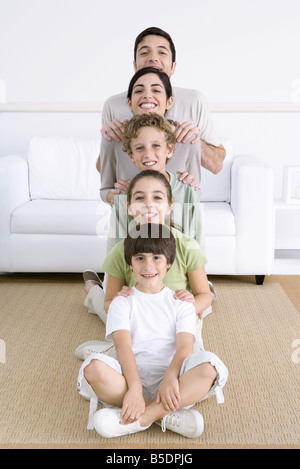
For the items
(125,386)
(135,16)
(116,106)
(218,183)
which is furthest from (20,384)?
(135,16)

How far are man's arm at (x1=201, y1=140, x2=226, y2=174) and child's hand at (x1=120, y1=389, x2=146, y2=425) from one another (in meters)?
1.17

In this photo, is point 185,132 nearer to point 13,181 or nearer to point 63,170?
point 13,181

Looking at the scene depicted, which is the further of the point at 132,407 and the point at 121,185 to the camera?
the point at 121,185

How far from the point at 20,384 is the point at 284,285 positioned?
174cm

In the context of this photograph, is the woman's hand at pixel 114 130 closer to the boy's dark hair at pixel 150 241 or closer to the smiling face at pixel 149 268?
the boy's dark hair at pixel 150 241

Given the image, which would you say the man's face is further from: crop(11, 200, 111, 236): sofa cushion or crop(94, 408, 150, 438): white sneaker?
crop(94, 408, 150, 438): white sneaker

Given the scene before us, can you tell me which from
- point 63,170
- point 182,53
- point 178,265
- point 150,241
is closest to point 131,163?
point 178,265

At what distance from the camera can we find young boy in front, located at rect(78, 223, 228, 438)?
1726 mm

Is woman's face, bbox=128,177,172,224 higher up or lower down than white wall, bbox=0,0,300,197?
lower down

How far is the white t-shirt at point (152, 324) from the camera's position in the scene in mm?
1880

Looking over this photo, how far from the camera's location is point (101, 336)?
257cm

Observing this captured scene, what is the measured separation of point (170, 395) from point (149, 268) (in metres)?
0.38

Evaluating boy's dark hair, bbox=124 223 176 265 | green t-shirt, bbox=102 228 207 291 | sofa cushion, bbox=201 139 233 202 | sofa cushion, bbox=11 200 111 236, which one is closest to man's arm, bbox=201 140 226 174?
green t-shirt, bbox=102 228 207 291

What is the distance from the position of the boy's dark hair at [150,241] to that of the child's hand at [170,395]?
1.26 ft
